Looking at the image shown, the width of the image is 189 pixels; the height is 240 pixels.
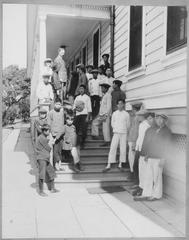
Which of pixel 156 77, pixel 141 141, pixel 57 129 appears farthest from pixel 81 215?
pixel 156 77

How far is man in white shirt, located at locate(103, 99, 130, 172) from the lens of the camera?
7.52 metres

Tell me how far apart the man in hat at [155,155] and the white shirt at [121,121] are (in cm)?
131

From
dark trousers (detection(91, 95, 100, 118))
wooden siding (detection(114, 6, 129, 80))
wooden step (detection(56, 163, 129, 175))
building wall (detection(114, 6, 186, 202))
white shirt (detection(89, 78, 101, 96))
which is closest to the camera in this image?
building wall (detection(114, 6, 186, 202))

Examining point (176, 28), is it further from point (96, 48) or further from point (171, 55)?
point (96, 48)

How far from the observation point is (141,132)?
666 cm

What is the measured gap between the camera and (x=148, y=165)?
6219 millimetres

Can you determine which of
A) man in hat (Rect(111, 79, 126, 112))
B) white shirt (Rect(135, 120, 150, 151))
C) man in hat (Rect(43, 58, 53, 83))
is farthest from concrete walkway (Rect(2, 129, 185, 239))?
man in hat (Rect(43, 58, 53, 83))

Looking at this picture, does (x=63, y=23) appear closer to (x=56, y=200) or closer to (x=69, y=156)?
(x=69, y=156)

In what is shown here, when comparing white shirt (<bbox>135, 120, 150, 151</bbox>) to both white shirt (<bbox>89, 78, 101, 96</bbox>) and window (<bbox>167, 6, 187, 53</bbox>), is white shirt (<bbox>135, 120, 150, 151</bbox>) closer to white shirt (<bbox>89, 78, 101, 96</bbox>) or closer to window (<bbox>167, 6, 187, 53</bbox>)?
window (<bbox>167, 6, 187, 53</bbox>)

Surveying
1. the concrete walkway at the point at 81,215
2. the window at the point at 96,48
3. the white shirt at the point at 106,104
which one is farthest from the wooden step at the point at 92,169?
the window at the point at 96,48

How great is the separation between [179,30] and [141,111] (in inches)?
65.7

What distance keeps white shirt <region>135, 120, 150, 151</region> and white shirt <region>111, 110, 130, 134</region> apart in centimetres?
83

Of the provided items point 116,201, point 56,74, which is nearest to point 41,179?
point 116,201

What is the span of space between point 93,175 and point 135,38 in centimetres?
305
